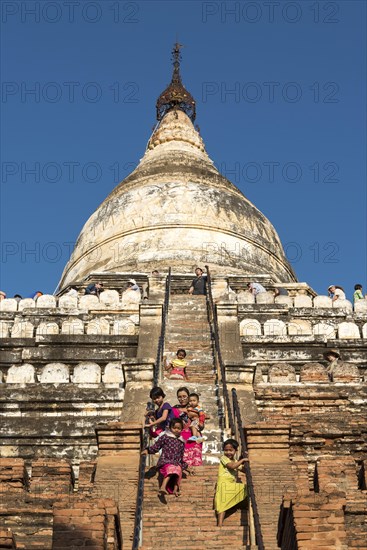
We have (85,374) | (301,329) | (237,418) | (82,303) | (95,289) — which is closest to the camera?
(237,418)

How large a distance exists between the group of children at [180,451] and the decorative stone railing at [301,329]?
20.9ft

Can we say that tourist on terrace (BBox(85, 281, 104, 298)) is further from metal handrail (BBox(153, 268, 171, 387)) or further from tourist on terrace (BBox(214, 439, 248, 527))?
tourist on terrace (BBox(214, 439, 248, 527))

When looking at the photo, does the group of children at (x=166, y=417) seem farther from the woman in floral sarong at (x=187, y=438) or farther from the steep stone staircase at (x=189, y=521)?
the steep stone staircase at (x=189, y=521)

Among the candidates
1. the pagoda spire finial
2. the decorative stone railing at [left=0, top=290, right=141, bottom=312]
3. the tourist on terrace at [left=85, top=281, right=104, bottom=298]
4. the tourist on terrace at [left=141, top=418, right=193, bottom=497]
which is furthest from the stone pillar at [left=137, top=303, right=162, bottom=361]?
the pagoda spire finial

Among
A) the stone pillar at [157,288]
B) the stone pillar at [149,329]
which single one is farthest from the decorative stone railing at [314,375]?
the stone pillar at [157,288]

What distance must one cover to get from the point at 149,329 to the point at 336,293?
257 inches

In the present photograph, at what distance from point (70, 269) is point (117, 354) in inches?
508

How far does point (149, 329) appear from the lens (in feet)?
57.1

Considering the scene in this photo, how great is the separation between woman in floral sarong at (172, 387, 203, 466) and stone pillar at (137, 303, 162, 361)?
12.6ft

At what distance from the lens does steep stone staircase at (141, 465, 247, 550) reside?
30.1 ft

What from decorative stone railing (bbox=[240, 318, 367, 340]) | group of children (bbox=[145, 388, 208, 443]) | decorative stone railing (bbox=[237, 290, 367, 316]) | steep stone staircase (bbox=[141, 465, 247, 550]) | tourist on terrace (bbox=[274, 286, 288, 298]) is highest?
tourist on terrace (bbox=[274, 286, 288, 298])

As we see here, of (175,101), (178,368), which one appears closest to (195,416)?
(178,368)

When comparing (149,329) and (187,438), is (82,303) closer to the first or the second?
(149,329)

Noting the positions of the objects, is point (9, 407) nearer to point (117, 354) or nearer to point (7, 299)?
point (117, 354)
